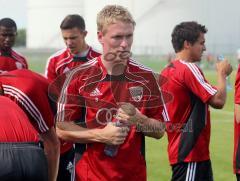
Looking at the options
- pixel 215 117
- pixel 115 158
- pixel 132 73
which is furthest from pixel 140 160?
pixel 215 117

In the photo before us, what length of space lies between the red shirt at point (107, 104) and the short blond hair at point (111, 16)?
0.96 ft

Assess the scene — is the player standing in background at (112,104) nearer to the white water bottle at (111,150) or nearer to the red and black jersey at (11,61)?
the white water bottle at (111,150)

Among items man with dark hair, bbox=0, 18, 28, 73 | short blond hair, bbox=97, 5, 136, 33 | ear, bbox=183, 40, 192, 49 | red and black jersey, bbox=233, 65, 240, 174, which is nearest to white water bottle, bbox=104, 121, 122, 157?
short blond hair, bbox=97, 5, 136, 33

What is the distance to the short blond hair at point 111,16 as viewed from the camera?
4.67 meters

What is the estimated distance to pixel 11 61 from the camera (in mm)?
8562

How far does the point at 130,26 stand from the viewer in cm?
470

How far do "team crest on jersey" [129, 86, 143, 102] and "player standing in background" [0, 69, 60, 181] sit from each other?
2.58ft

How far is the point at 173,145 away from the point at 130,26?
7.97ft

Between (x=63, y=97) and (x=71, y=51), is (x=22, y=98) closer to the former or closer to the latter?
(x=63, y=97)

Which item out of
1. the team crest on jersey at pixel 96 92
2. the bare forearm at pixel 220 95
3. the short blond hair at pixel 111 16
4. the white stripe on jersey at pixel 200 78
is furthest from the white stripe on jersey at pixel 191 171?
the short blond hair at pixel 111 16

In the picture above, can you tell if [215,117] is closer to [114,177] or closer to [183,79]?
[183,79]

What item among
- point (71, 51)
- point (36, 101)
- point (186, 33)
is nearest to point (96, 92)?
point (36, 101)

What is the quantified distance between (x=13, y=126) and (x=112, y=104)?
0.71 m

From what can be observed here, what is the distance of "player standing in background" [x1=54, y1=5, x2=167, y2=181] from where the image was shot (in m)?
4.61
